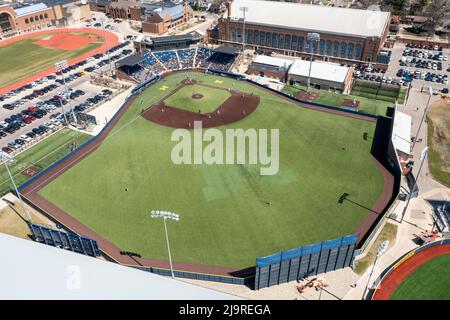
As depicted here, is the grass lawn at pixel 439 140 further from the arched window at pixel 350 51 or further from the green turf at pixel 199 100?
the green turf at pixel 199 100

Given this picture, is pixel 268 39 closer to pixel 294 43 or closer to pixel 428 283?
pixel 294 43

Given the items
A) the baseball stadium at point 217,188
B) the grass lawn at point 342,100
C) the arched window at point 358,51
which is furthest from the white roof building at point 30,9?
the arched window at point 358,51

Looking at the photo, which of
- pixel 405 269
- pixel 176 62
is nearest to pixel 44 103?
pixel 176 62

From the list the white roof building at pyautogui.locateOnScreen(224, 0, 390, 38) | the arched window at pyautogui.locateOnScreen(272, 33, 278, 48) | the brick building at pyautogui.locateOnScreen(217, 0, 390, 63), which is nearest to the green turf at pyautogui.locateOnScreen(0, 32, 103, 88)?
the brick building at pyautogui.locateOnScreen(217, 0, 390, 63)

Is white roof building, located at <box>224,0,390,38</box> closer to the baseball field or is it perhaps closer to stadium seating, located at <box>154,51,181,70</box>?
stadium seating, located at <box>154,51,181,70</box>
